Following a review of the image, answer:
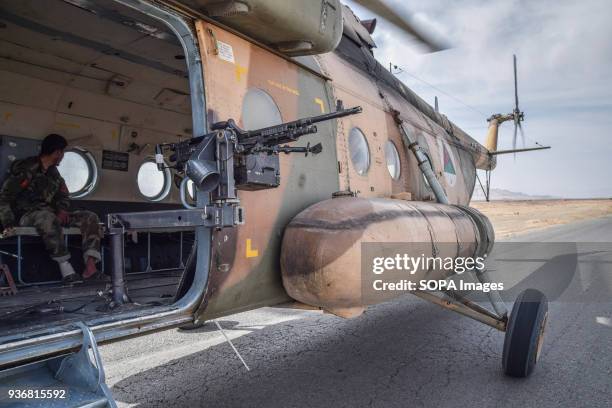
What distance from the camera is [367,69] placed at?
17.0 ft

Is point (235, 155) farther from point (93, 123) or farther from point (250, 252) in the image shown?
point (93, 123)

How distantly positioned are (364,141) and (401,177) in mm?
914

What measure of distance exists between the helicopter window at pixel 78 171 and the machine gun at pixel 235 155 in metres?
2.85

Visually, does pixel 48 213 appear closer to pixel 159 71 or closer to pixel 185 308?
pixel 159 71

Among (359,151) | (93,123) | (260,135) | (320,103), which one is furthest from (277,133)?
(93,123)

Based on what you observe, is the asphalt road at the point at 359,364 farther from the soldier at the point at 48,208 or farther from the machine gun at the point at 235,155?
the machine gun at the point at 235,155

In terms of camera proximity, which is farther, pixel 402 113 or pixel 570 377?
pixel 402 113

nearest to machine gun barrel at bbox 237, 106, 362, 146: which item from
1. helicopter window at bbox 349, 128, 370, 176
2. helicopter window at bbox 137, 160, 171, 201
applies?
helicopter window at bbox 349, 128, 370, 176

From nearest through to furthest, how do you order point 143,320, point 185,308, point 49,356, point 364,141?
point 49,356 < point 143,320 < point 185,308 < point 364,141

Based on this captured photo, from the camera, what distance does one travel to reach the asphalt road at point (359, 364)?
11.9ft

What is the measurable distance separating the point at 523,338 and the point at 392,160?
2121mm

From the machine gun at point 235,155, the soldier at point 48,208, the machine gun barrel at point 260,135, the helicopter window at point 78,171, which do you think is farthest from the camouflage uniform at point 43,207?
the machine gun barrel at point 260,135

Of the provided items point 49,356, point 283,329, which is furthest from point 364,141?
point 49,356

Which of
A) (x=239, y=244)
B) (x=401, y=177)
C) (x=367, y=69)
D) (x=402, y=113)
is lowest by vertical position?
(x=239, y=244)
